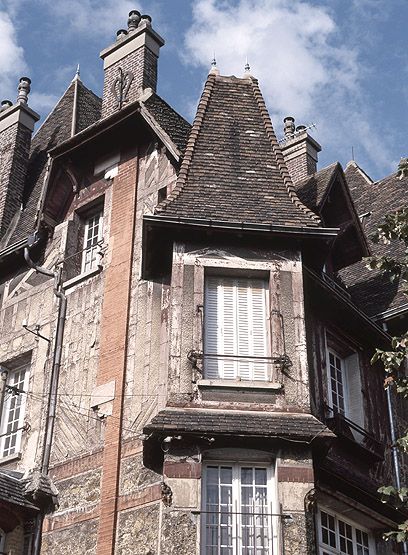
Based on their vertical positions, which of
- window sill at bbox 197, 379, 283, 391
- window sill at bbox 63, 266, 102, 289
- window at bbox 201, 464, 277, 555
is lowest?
window at bbox 201, 464, 277, 555

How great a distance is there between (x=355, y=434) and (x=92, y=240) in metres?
5.79

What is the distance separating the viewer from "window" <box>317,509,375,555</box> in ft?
45.7

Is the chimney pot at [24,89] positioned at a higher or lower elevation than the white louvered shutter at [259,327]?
higher

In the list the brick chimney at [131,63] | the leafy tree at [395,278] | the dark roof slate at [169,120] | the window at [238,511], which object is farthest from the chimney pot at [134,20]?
the window at [238,511]

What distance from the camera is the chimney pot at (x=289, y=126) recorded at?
953 inches

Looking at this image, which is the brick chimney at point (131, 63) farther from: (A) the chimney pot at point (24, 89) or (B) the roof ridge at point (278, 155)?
(A) the chimney pot at point (24, 89)

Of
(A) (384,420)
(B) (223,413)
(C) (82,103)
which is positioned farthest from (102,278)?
(C) (82,103)

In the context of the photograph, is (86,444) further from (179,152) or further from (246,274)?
(179,152)

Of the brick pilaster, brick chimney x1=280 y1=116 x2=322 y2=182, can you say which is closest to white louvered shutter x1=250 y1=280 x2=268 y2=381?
the brick pilaster

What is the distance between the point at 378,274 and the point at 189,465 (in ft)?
26.1

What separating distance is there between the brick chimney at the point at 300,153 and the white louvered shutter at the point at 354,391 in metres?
6.97

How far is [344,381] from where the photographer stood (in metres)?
16.8

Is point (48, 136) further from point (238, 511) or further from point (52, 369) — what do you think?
point (238, 511)

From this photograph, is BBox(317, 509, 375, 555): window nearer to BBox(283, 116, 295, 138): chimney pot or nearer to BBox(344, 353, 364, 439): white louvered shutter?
BBox(344, 353, 364, 439): white louvered shutter
